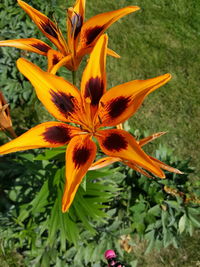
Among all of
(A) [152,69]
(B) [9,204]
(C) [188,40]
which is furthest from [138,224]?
(C) [188,40]

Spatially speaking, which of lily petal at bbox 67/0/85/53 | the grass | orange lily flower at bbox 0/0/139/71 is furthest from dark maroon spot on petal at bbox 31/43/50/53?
the grass

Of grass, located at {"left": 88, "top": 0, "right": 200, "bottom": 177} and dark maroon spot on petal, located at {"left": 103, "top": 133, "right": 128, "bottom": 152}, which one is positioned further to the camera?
grass, located at {"left": 88, "top": 0, "right": 200, "bottom": 177}

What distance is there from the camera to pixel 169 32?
4559 millimetres

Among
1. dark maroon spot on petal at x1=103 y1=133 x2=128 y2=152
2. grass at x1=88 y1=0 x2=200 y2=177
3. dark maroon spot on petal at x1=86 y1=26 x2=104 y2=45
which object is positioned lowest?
grass at x1=88 y1=0 x2=200 y2=177

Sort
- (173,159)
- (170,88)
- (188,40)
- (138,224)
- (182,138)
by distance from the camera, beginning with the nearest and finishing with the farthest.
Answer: (138,224) < (173,159) < (182,138) < (170,88) < (188,40)

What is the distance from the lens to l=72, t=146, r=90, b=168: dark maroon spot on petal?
3.64 feet

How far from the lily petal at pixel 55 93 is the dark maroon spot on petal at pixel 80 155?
0.50ft

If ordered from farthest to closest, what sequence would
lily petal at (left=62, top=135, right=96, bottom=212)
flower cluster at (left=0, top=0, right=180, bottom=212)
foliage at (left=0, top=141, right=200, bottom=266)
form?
1. foliage at (left=0, top=141, right=200, bottom=266)
2. flower cluster at (left=0, top=0, right=180, bottom=212)
3. lily petal at (left=62, top=135, right=96, bottom=212)

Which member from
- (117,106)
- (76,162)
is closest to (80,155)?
(76,162)

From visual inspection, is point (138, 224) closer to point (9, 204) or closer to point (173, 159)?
point (173, 159)

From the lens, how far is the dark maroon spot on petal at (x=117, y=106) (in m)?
1.21

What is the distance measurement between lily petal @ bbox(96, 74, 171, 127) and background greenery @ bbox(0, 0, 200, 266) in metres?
1.91

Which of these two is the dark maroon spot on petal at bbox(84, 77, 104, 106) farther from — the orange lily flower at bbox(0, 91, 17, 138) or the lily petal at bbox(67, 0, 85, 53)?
the orange lily flower at bbox(0, 91, 17, 138)

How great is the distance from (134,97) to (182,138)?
274cm
